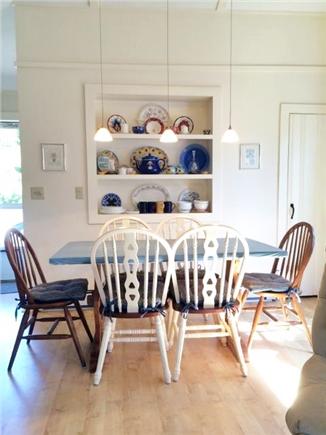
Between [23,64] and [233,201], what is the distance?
2.47 m

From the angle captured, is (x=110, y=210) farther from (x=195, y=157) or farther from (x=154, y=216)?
(x=195, y=157)

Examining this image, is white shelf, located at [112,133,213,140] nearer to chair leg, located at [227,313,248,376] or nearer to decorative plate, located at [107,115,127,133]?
decorative plate, located at [107,115,127,133]

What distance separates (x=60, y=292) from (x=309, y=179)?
2.80 metres

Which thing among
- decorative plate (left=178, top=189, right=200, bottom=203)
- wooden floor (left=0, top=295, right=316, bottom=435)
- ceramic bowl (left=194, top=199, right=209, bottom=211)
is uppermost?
decorative plate (left=178, top=189, right=200, bottom=203)

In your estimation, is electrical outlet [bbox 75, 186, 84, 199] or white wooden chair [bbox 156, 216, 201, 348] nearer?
white wooden chair [bbox 156, 216, 201, 348]

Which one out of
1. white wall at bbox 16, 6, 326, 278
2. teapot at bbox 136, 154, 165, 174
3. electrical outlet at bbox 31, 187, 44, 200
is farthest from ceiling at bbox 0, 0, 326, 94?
electrical outlet at bbox 31, 187, 44, 200

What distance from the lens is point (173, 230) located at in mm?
3516

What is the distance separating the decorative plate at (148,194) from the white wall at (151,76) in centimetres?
54

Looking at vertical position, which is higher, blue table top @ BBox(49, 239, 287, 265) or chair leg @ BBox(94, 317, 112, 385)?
blue table top @ BBox(49, 239, 287, 265)

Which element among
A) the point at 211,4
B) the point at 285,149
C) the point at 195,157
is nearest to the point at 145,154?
the point at 195,157

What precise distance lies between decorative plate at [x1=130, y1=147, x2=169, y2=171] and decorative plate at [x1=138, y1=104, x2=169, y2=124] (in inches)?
11.5

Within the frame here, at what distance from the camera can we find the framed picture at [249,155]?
362 centimetres

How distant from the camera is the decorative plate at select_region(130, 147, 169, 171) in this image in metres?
3.66

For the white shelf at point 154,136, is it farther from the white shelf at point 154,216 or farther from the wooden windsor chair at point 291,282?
the wooden windsor chair at point 291,282
